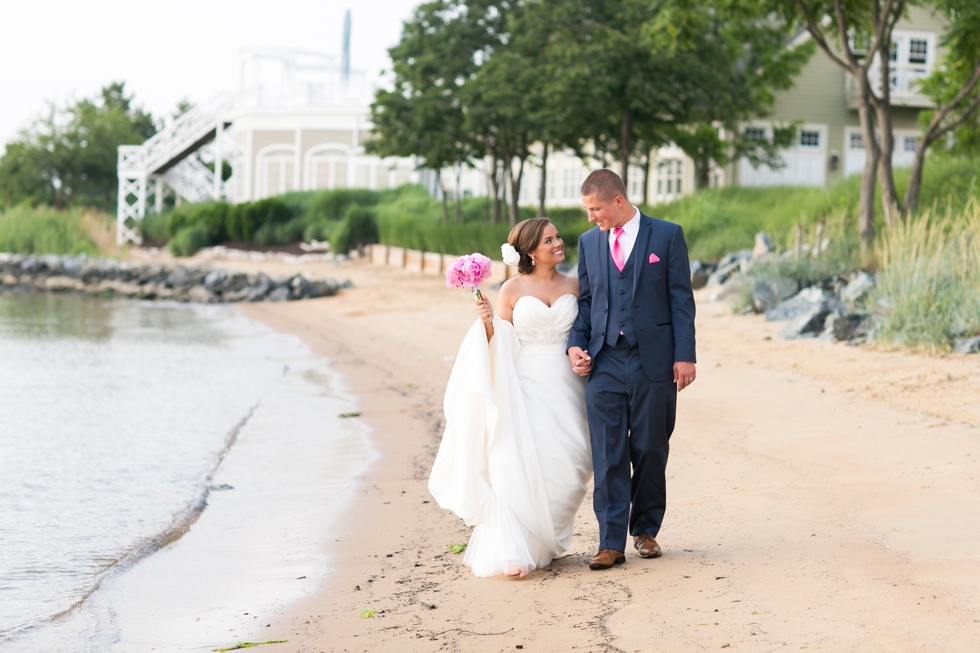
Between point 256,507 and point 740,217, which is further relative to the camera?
point 740,217

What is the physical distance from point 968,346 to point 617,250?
6.36m

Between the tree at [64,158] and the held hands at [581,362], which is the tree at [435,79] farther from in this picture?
the tree at [64,158]

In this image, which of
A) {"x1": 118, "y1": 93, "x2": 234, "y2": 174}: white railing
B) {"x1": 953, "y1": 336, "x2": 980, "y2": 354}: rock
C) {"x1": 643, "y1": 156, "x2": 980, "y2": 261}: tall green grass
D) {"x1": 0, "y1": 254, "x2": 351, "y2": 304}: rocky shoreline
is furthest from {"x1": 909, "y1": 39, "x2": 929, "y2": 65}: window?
{"x1": 118, "y1": 93, "x2": 234, "y2": 174}: white railing

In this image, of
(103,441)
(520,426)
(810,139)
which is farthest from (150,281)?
(520,426)

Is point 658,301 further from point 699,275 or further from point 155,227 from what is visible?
point 155,227

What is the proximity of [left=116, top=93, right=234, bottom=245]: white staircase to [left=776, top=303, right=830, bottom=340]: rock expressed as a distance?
37.2 metres

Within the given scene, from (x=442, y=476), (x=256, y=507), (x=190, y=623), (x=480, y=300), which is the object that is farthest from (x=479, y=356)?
(x=256, y=507)

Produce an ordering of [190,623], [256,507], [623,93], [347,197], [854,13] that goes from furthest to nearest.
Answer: [347,197] → [623,93] → [854,13] → [256,507] → [190,623]

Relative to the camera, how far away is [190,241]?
39656 mm

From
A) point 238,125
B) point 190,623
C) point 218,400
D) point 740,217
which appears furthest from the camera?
point 238,125

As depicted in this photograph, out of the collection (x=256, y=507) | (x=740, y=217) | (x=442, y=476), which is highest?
(x=740, y=217)

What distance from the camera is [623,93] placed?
23219 millimetres

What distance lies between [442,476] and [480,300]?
3.01 feet

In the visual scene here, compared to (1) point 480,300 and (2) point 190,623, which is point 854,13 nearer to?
(1) point 480,300
